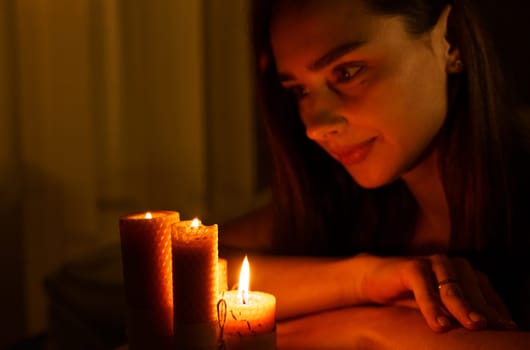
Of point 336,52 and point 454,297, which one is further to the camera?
point 336,52

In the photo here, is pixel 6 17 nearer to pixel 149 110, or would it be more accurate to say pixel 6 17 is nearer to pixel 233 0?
pixel 149 110

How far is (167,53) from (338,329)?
1.41 m

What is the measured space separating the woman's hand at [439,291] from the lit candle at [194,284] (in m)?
0.31

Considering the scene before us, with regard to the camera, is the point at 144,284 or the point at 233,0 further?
the point at 233,0

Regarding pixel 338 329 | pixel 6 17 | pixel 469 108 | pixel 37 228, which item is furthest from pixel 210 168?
pixel 338 329

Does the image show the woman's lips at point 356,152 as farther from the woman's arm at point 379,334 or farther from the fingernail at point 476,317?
the fingernail at point 476,317

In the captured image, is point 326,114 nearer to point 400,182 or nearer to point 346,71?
point 346,71

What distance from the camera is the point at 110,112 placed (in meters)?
2.05

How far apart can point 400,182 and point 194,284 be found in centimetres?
85

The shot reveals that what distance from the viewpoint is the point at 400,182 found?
150 centimetres

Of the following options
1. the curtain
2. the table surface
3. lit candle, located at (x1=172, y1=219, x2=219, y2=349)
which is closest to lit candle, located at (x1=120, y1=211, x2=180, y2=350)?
lit candle, located at (x1=172, y1=219, x2=219, y2=349)

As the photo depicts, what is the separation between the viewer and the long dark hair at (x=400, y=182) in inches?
48.6

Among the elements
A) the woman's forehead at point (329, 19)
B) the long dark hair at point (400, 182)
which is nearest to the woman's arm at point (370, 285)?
the long dark hair at point (400, 182)

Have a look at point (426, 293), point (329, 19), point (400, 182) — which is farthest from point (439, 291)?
point (400, 182)
